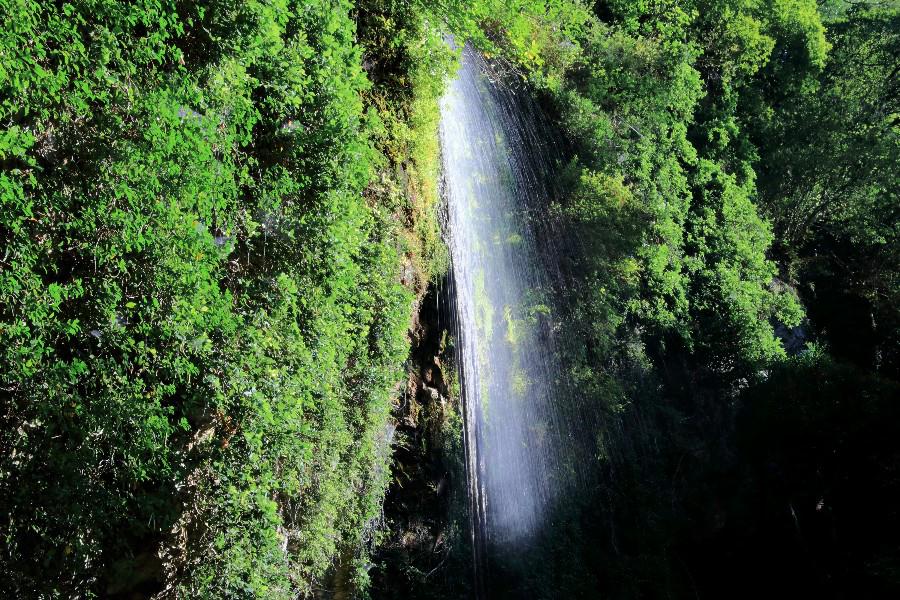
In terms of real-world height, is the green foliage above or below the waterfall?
below

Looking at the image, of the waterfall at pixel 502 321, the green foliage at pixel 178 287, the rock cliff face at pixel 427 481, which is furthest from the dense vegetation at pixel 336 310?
the rock cliff face at pixel 427 481

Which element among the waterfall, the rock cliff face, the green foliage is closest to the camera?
the green foliage

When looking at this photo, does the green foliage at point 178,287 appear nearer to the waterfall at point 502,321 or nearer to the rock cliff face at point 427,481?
the rock cliff face at point 427,481

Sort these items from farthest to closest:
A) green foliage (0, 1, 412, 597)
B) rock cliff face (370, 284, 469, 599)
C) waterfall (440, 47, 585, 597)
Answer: waterfall (440, 47, 585, 597) → rock cliff face (370, 284, 469, 599) → green foliage (0, 1, 412, 597)

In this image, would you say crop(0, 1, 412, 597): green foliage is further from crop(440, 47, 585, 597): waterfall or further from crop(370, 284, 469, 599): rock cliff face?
crop(440, 47, 585, 597): waterfall

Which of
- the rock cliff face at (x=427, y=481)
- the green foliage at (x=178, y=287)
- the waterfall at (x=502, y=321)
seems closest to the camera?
the green foliage at (x=178, y=287)

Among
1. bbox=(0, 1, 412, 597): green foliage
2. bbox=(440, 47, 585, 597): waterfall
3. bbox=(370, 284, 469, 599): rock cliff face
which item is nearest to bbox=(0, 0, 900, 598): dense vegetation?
bbox=(0, 1, 412, 597): green foliage
